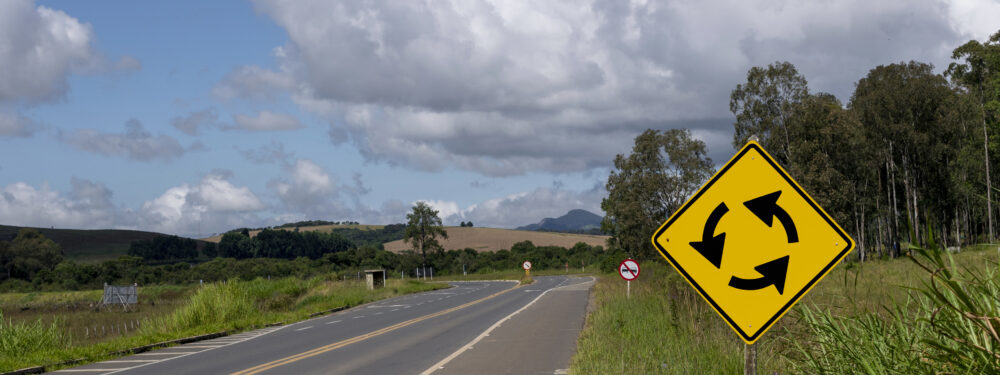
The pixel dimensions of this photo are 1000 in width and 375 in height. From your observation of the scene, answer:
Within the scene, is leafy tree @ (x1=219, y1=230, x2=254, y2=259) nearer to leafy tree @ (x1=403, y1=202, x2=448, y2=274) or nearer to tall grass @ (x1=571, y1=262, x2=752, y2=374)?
leafy tree @ (x1=403, y1=202, x2=448, y2=274)

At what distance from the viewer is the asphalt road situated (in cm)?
1373

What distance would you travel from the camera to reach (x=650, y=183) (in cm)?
5794

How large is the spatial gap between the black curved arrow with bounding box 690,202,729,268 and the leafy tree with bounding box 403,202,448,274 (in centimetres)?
11334

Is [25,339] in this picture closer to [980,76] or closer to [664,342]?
[664,342]

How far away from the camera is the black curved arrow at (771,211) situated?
4.86m

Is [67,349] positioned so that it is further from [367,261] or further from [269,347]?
[367,261]

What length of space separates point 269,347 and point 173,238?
417 ft

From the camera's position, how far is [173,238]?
134m

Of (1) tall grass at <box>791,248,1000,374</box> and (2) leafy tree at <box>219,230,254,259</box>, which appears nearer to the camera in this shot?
(1) tall grass at <box>791,248,1000,374</box>

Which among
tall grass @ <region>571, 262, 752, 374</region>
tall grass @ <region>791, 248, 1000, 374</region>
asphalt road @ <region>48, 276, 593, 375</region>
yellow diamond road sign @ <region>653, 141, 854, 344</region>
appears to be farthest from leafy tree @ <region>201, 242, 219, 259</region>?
tall grass @ <region>791, 248, 1000, 374</region>

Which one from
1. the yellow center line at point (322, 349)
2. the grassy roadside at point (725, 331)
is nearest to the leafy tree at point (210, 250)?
the yellow center line at point (322, 349)

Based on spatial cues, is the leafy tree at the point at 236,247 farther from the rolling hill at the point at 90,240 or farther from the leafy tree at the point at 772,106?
the leafy tree at the point at 772,106

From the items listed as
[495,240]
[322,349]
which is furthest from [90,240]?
[322,349]

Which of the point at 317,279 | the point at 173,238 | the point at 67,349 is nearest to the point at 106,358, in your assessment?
the point at 67,349
